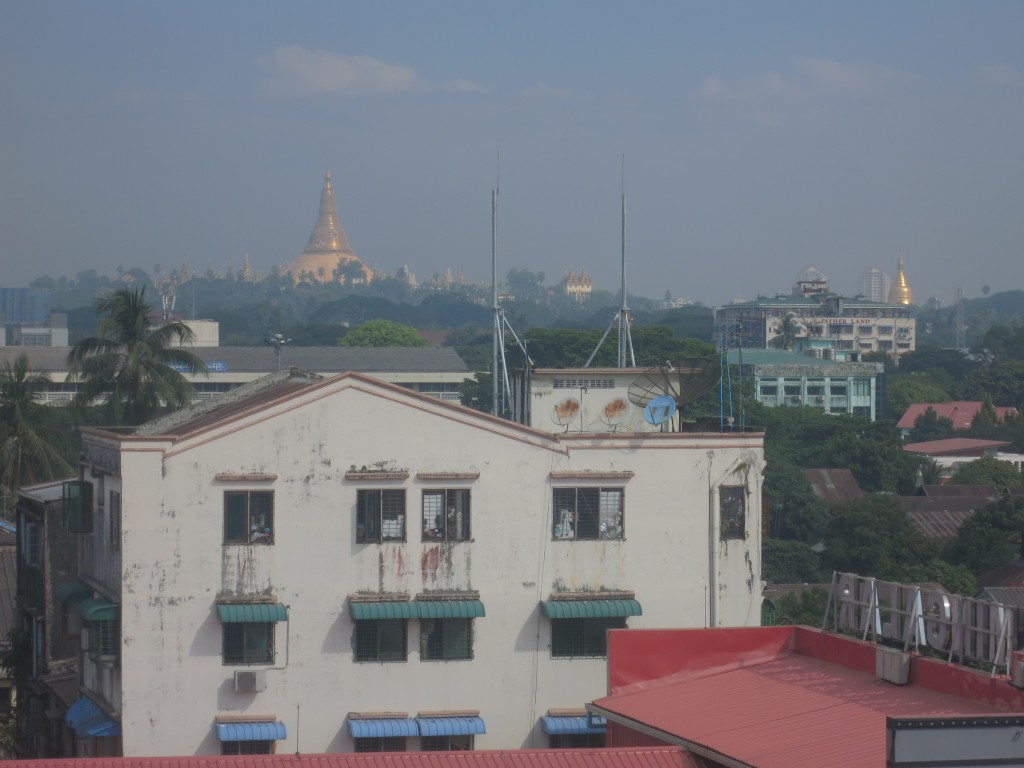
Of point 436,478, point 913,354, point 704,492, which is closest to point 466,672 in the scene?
point 436,478

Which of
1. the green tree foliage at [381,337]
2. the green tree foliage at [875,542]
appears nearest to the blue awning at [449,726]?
the green tree foliage at [875,542]

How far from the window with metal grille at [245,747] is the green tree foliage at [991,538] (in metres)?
39.6

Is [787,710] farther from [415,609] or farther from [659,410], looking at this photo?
[659,410]

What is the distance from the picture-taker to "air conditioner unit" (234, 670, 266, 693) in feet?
72.1

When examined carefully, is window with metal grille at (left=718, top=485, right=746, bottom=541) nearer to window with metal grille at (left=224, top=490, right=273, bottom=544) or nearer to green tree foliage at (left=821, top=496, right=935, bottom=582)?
window with metal grille at (left=224, top=490, right=273, bottom=544)

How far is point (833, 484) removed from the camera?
7856 centimetres

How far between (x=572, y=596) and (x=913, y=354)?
142 meters

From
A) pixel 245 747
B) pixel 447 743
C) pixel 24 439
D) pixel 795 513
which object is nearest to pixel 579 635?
pixel 447 743

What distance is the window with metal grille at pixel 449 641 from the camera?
2269 cm

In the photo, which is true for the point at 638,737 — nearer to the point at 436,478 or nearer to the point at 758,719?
the point at 758,719

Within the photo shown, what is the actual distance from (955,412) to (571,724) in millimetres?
104123

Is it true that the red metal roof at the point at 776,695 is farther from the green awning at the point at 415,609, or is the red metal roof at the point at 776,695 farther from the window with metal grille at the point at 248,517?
the window with metal grille at the point at 248,517

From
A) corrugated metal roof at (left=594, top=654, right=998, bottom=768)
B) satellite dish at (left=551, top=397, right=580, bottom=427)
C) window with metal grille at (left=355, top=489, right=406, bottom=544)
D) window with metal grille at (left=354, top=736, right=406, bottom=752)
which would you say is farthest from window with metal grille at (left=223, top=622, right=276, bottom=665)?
satellite dish at (left=551, top=397, right=580, bottom=427)

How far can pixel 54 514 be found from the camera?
87.8 ft
